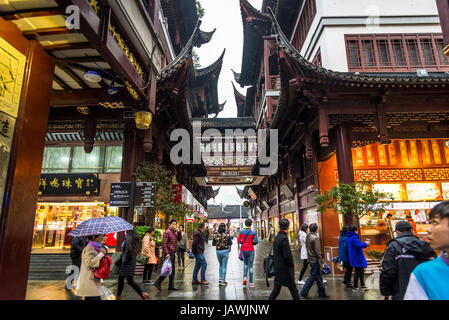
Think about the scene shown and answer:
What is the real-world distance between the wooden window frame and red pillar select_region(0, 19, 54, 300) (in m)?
12.2

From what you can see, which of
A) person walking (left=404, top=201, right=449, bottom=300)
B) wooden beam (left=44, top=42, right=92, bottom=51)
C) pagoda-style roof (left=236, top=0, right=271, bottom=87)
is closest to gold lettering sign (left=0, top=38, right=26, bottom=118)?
wooden beam (left=44, top=42, right=92, bottom=51)

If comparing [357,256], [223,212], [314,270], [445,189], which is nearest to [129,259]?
[314,270]

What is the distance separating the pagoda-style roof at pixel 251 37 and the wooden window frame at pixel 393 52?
873 centimetres

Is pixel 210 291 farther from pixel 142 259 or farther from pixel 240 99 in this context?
pixel 240 99

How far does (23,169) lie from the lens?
14.2 feet

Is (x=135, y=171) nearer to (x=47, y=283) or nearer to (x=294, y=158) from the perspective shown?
(x=47, y=283)

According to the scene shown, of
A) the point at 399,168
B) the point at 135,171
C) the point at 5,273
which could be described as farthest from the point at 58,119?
the point at 399,168

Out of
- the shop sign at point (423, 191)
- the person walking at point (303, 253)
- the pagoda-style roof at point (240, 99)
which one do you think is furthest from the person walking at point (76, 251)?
the pagoda-style roof at point (240, 99)

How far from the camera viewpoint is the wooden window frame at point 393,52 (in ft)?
40.3

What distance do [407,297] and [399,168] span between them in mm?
13577

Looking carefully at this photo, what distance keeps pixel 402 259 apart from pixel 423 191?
37.7ft

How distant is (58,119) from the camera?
10469mm

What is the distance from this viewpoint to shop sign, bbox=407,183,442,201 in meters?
12.5
